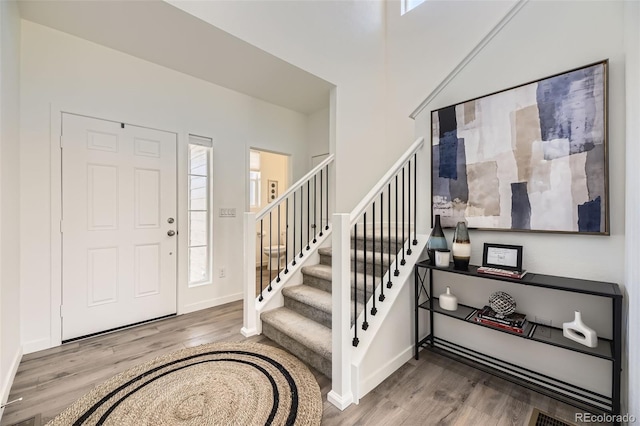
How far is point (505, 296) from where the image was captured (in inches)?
71.8

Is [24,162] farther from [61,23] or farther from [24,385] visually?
[24,385]

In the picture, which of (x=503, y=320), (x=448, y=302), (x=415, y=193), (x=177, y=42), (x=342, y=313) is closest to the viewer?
(x=342, y=313)

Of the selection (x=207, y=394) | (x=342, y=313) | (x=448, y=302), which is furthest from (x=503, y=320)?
(x=207, y=394)

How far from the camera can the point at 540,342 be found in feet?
5.54

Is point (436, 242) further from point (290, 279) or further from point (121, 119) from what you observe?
point (121, 119)

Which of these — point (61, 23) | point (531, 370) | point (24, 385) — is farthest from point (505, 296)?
point (61, 23)

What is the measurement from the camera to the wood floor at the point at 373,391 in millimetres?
1545

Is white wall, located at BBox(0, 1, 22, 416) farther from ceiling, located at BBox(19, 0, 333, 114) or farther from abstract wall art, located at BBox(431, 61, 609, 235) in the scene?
abstract wall art, located at BBox(431, 61, 609, 235)

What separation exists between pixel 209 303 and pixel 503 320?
2.98 metres

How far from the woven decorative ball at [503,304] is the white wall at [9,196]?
123 inches

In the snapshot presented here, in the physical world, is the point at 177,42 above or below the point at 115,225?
above

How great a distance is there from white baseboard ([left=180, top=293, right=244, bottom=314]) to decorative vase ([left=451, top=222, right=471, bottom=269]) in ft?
8.89

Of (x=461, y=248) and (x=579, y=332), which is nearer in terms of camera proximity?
(x=579, y=332)

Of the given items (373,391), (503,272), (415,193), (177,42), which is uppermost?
(177,42)
